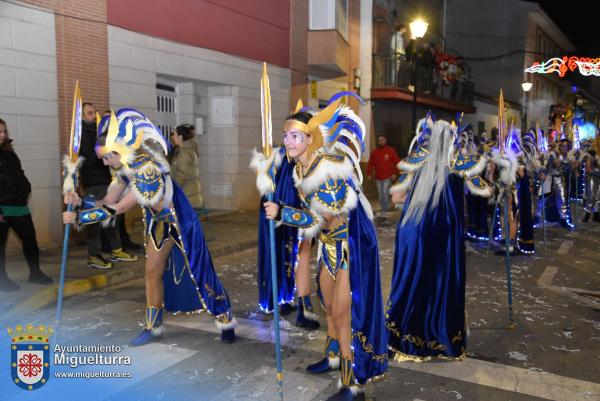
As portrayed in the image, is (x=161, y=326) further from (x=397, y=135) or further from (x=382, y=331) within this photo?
(x=397, y=135)

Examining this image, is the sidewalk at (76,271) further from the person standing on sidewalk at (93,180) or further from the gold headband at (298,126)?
the gold headband at (298,126)

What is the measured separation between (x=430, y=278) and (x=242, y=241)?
19.0 feet

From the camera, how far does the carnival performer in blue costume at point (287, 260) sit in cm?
527

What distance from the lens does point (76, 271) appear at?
7.38 m

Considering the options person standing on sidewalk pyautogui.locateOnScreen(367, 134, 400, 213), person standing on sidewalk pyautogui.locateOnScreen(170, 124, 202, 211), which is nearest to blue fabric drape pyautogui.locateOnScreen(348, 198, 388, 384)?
person standing on sidewalk pyautogui.locateOnScreen(170, 124, 202, 211)

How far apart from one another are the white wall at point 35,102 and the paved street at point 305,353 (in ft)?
8.18

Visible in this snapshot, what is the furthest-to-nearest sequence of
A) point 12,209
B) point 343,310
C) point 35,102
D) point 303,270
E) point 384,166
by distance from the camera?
point 384,166, point 35,102, point 12,209, point 303,270, point 343,310

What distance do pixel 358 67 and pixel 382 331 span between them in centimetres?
1688

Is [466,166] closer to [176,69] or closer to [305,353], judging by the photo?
[305,353]

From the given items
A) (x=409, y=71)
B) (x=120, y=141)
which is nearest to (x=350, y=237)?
(x=120, y=141)

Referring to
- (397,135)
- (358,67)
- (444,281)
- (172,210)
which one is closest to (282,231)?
(172,210)

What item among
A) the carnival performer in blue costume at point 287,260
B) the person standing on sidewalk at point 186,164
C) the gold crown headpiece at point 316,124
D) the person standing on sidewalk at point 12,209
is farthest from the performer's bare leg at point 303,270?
the person standing on sidewalk at point 186,164

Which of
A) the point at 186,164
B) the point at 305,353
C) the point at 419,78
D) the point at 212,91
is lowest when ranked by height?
the point at 305,353

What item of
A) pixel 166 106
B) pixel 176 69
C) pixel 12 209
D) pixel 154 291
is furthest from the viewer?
pixel 166 106
